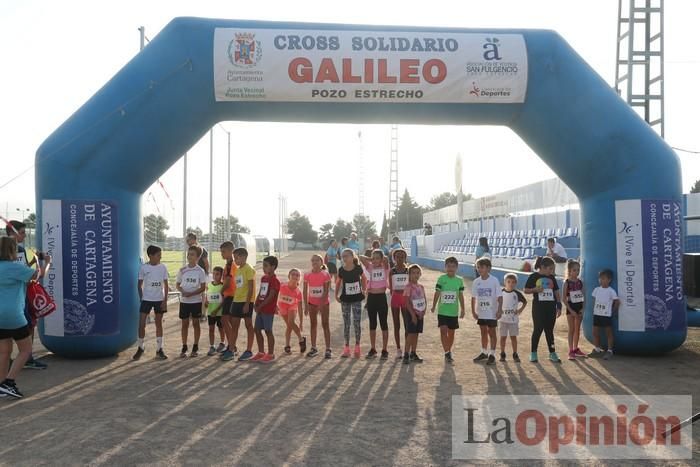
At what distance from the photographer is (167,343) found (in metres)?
8.84

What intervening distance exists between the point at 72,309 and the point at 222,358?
2017 mm

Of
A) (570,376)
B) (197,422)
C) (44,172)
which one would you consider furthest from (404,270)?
(44,172)

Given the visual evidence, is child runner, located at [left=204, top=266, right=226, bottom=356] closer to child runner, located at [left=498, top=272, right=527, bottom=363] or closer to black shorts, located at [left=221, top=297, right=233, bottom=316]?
black shorts, located at [left=221, top=297, right=233, bottom=316]

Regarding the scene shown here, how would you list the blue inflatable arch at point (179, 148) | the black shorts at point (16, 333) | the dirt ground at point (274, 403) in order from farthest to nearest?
the blue inflatable arch at point (179, 148), the black shorts at point (16, 333), the dirt ground at point (274, 403)

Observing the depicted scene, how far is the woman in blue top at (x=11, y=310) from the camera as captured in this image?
18.1 ft

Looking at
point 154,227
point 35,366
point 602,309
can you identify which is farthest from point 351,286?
point 154,227

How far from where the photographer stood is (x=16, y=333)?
568cm

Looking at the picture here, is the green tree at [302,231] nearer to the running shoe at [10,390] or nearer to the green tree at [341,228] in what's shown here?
the green tree at [341,228]

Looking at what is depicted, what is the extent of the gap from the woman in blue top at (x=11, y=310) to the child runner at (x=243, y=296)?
2559 millimetres

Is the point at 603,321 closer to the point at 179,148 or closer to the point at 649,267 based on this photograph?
the point at 649,267

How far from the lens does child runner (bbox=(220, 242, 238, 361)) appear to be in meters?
7.71

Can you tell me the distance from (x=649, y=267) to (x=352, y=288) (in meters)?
3.94

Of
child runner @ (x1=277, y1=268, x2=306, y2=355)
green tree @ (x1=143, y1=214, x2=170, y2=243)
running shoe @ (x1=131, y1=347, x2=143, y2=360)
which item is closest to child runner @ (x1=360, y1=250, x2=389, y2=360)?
child runner @ (x1=277, y1=268, x2=306, y2=355)

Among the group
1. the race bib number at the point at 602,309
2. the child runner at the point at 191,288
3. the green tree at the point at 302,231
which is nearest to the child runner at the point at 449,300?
the race bib number at the point at 602,309
